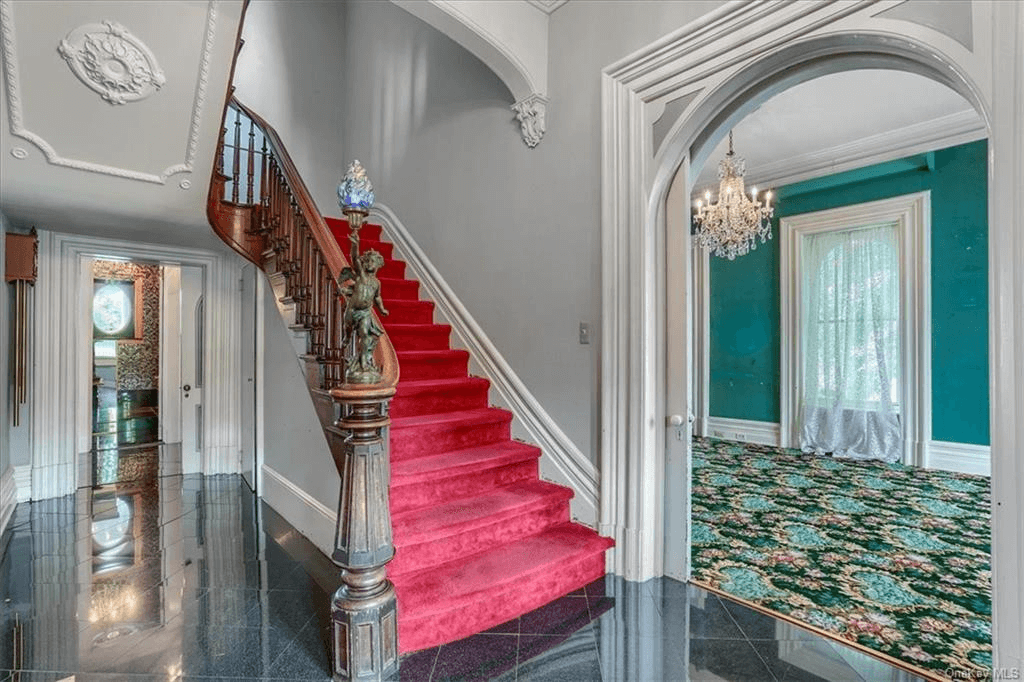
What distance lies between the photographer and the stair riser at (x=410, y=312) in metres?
4.01

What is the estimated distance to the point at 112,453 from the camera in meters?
5.99

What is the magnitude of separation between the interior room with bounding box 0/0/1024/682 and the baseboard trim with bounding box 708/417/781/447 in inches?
14.8

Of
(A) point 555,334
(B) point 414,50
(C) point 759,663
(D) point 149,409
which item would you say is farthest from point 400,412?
(D) point 149,409

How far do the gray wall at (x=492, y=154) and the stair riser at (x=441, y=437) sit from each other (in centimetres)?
40

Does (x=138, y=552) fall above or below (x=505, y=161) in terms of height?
below

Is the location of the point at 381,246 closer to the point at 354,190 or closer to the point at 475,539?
the point at 354,190

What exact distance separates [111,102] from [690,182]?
341cm

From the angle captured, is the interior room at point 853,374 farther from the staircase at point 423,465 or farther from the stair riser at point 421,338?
the stair riser at point 421,338

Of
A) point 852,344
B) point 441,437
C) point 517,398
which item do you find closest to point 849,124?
point 852,344

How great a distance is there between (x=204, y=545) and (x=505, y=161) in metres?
3.31

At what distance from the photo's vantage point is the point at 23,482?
165 inches

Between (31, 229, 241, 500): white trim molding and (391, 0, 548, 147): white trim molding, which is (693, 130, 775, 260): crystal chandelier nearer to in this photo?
(391, 0, 548, 147): white trim molding

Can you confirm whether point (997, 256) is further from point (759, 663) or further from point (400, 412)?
point (400, 412)

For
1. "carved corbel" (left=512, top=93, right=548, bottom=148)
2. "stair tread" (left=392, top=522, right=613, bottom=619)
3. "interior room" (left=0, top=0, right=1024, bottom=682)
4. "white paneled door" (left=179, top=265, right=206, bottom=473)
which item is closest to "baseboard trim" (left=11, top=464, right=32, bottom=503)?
"interior room" (left=0, top=0, right=1024, bottom=682)
